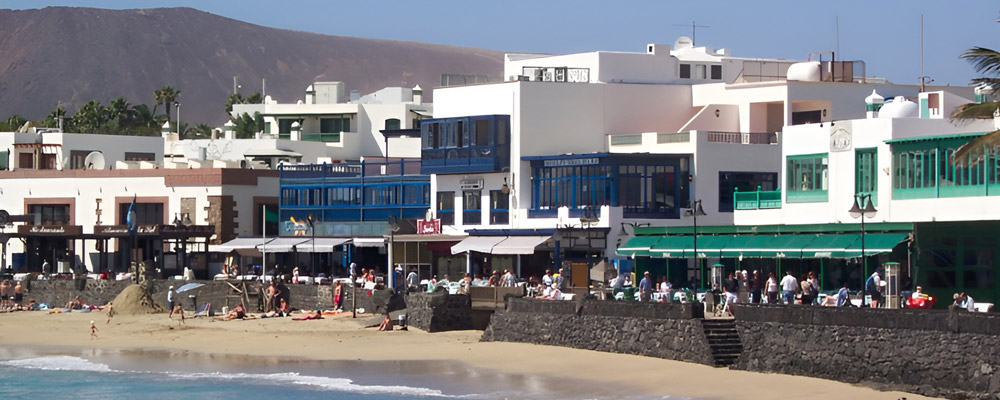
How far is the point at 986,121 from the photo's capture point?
4153 cm

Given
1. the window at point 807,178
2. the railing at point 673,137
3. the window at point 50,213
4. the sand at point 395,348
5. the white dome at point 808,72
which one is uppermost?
the white dome at point 808,72

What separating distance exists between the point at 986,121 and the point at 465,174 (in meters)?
21.5

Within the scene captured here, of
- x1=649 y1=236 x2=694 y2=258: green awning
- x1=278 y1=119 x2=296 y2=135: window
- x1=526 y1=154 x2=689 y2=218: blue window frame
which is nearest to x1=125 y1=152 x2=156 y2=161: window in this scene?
x1=278 y1=119 x2=296 y2=135: window

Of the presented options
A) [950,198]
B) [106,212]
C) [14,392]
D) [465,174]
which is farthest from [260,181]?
[950,198]

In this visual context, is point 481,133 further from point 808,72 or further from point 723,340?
point 723,340

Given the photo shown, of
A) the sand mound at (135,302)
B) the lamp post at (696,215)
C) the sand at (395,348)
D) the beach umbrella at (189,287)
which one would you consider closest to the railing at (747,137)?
the lamp post at (696,215)

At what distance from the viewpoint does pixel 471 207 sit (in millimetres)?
58031

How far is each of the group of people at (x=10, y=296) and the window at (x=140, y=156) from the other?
18.7 meters

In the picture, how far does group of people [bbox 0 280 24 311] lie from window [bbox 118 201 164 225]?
6033mm

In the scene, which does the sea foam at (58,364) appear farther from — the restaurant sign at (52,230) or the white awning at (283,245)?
the restaurant sign at (52,230)

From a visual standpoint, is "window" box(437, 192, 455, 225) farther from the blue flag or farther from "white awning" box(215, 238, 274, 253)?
the blue flag

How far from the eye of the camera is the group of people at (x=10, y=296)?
63.2m

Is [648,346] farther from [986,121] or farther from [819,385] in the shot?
[986,121]

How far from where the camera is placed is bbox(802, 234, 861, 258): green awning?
142ft
